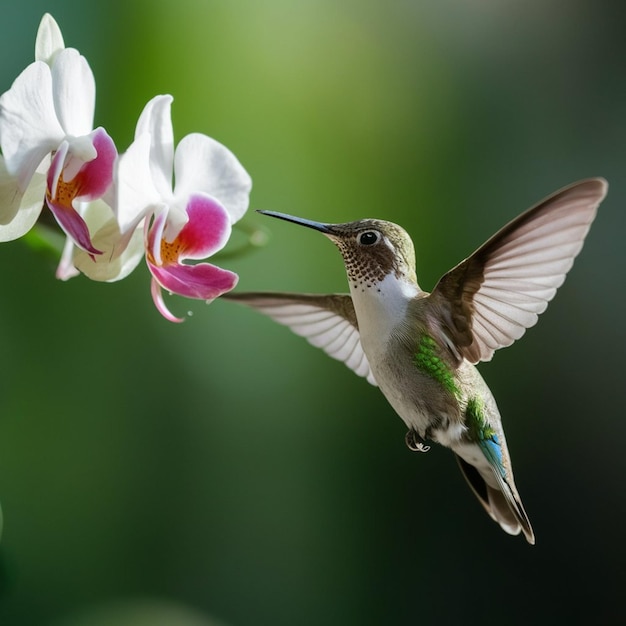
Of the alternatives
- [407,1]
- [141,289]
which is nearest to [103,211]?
[141,289]

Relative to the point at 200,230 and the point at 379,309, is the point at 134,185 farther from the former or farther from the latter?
the point at 379,309

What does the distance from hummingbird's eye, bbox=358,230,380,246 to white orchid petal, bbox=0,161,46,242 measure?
211 millimetres

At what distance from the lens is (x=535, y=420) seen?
1.97m

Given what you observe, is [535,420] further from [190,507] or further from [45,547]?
[45,547]

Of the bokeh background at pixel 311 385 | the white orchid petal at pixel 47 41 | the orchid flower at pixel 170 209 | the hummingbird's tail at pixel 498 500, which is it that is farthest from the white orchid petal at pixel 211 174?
the bokeh background at pixel 311 385

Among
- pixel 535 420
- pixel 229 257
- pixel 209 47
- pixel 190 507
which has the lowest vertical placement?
pixel 190 507

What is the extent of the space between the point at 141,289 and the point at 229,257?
1112 mm

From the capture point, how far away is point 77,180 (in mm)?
531

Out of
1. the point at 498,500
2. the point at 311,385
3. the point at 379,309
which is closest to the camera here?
the point at 379,309

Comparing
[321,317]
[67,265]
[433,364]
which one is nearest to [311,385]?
[321,317]

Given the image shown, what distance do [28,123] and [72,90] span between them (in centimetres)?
4

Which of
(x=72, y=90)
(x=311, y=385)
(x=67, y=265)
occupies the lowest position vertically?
(x=311, y=385)

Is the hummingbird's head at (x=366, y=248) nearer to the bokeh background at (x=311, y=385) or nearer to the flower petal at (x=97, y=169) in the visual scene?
the flower petal at (x=97, y=169)

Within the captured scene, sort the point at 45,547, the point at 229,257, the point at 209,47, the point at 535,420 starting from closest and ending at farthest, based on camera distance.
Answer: the point at 229,257 → the point at 45,547 → the point at 209,47 → the point at 535,420
